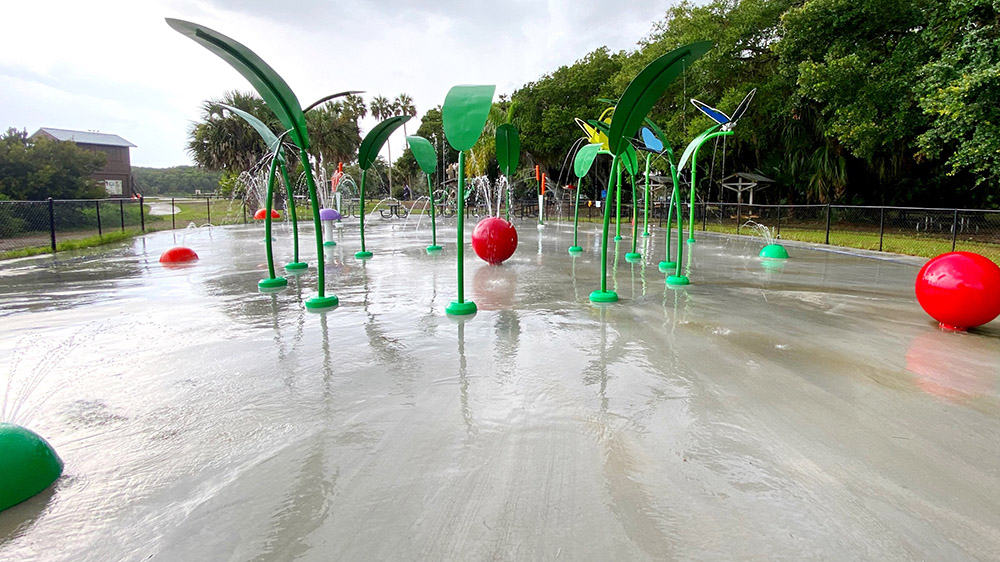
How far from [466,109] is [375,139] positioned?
562cm

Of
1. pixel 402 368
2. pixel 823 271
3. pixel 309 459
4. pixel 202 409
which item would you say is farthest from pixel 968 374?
pixel 823 271

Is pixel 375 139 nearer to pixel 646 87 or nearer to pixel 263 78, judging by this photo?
pixel 263 78

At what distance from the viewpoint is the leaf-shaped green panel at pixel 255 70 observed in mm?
6055

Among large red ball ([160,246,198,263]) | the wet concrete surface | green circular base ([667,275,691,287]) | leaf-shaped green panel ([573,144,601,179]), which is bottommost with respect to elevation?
the wet concrete surface

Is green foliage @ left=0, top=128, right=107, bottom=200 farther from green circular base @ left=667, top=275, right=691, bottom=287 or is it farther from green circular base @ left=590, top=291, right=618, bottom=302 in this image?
green circular base @ left=667, top=275, right=691, bottom=287

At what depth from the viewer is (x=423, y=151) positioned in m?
12.5

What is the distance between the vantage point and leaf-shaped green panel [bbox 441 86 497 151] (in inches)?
258

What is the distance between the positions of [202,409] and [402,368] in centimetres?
165

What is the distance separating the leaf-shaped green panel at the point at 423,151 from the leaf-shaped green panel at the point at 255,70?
186 inches

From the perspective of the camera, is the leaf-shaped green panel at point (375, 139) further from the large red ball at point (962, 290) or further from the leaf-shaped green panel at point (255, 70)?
the large red ball at point (962, 290)

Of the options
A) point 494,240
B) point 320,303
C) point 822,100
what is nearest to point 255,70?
point 320,303

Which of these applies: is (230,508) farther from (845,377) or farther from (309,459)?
(845,377)

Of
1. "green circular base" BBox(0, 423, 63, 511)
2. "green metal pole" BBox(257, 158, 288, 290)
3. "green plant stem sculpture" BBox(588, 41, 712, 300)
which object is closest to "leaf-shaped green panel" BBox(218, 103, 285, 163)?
"green metal pole" BBox(257, 158, 288, 290)

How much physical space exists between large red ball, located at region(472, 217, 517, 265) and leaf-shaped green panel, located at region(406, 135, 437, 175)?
215 cm
